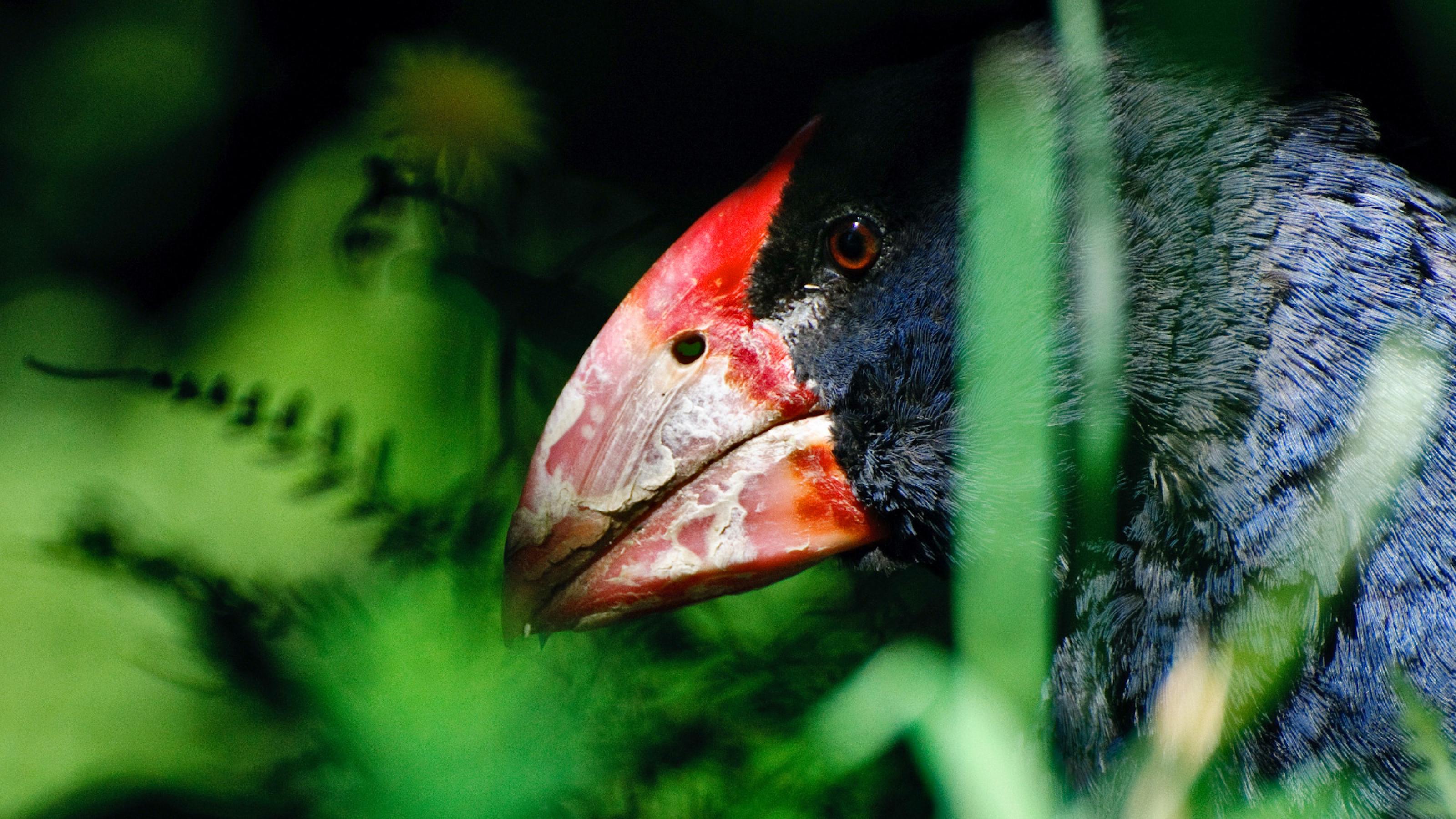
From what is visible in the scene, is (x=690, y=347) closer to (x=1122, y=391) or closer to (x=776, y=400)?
(x=776, y=400)

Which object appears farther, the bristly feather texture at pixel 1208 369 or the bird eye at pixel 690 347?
the bird eye at pixel 690 347

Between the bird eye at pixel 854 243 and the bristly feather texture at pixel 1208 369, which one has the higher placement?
the bird eye at pixel 854 243

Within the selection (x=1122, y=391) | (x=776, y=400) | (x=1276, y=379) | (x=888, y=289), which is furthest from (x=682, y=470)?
(x=1276, y=379)

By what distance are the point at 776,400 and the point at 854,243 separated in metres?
0.17

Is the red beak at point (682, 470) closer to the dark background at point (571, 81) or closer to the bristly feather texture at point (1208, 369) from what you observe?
the bristly feather texture at point (1208, 369)

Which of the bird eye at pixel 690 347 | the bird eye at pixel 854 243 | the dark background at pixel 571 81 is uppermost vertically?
the dark background at pixel 571 81

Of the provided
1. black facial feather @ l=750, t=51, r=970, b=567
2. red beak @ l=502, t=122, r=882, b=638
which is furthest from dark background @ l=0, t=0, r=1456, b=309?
red beak @ l=502, t=122, r=882, b=638

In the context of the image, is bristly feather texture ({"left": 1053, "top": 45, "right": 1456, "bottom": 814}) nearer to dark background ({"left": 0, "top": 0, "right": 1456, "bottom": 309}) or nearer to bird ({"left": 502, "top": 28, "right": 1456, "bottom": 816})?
bird ({"left": 502, "top": 28, "right": 1456, "bottom": 816})

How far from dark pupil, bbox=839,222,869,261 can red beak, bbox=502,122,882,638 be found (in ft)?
0.26

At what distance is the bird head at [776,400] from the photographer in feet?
3.11

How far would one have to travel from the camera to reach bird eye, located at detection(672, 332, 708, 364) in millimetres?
983

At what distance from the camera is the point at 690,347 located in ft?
3.23

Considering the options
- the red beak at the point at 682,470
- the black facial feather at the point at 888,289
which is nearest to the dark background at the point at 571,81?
the black facial feather at the point at 888,289

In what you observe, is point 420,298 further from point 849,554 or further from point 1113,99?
point 1113,99
